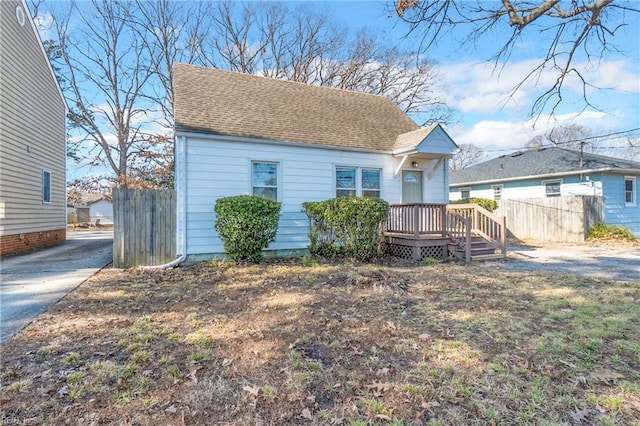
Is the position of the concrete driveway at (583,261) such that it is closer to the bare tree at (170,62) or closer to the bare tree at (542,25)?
the bare tree at (542,25)

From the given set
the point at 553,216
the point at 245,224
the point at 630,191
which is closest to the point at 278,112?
the point at 245,224

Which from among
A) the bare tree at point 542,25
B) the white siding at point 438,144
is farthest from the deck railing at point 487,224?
the bare tree at point 542,25

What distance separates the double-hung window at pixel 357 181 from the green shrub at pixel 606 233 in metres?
10.0

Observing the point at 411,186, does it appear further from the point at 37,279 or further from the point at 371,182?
the point at 37,279

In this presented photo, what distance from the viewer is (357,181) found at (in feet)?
34.8

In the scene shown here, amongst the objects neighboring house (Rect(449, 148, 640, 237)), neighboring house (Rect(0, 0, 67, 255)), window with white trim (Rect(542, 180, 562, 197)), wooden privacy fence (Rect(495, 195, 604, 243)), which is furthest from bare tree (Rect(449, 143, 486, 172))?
neighboring house (Rect(0, 0, 67, 255))

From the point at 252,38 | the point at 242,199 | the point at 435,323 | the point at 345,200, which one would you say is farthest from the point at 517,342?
the point at 252,38

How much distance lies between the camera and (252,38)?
23.1 meters

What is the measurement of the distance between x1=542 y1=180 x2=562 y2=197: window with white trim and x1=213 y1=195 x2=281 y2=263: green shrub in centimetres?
1590

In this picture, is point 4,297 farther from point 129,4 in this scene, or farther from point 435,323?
point 129,4

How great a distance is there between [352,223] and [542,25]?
5.42m

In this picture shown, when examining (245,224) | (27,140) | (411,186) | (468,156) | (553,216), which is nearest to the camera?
(245,224)

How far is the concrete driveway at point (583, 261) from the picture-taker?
7672 millimetres

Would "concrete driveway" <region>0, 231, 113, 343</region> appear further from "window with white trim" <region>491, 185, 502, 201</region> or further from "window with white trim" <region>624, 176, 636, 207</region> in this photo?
"window with white trim" <region>624, 176, 636, 207</region>
